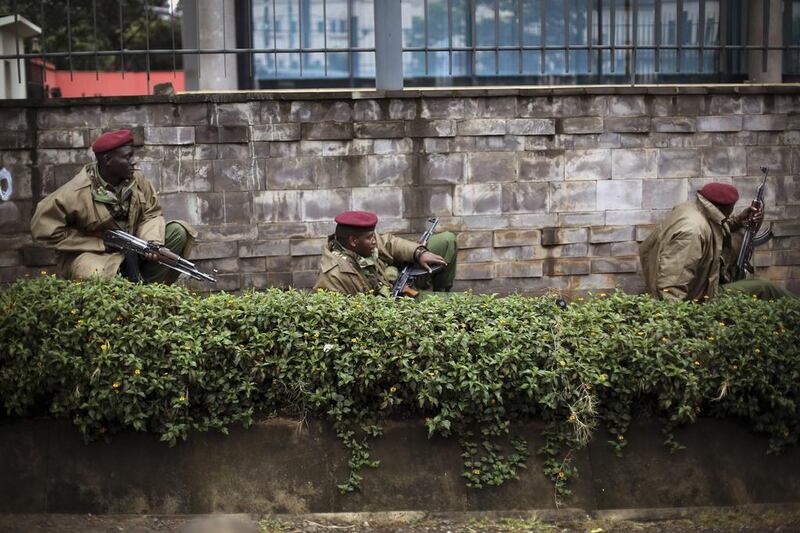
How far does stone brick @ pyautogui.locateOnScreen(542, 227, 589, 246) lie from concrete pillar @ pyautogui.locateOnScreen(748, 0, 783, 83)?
2.32m

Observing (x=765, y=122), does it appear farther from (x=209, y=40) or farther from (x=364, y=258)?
(x=209, y=40)

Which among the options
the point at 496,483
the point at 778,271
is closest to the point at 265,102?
the point at 496,483

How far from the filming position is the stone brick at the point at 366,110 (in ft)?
27.6

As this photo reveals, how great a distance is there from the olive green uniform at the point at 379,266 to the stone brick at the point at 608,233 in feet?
4.76

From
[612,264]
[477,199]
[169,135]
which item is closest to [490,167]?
[477,199]

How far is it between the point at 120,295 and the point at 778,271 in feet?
19.4

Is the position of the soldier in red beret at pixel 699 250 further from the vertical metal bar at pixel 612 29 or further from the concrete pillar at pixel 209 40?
the concrete pillar at pixel 209 40

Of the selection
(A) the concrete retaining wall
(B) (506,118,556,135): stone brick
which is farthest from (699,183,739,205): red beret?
(A) the concrete retaining wall

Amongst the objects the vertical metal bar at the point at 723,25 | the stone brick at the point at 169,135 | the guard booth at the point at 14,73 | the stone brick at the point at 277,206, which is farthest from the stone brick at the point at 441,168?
the guard booth at the point at 14,73

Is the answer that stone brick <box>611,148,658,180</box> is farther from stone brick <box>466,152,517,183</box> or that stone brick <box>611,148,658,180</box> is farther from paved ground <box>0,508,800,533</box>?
paved ground <box>0,508,800,533</box>

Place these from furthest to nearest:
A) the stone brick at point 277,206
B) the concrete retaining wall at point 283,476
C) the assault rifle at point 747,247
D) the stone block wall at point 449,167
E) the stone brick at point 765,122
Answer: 1. the stone brick at point 765,122
2. the stone brick at point 277,206
3. the assault rifle at point 747,247
4. the stone block wall at point 449,167
5. the concrete retaining wall at point 283,476

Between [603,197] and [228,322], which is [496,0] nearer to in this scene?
[603,197]

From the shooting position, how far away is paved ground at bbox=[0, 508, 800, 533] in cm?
546

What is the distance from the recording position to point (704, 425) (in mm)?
5770
